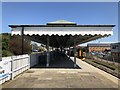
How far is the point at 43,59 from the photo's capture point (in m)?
28.6

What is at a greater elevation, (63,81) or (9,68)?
(9,68)

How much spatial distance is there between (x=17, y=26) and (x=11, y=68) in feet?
21.1

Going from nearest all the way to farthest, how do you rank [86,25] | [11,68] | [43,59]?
[11,68] → [86,25] → [43,59]

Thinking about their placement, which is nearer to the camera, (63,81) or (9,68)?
(63,81)

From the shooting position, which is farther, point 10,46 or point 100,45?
point 100,45

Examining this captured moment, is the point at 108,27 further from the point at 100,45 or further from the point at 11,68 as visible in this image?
the point at 100,45

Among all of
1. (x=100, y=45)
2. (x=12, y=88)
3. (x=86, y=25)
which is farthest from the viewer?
(x=100, y=45)

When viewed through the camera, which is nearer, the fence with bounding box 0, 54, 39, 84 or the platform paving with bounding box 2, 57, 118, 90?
the platform paving with bounding box 2, 57, 118, 90

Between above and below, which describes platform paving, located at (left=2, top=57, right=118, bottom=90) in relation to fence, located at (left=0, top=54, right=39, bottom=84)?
below

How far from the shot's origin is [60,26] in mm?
18766

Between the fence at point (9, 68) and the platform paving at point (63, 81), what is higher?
the fence at point (9, 68)

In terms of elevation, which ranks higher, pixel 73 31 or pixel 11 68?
pixel 73 31

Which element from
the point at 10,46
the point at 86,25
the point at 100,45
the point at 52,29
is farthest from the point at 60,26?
the point at 100,45

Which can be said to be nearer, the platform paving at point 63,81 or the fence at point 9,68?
the platform paving at point 63,81
